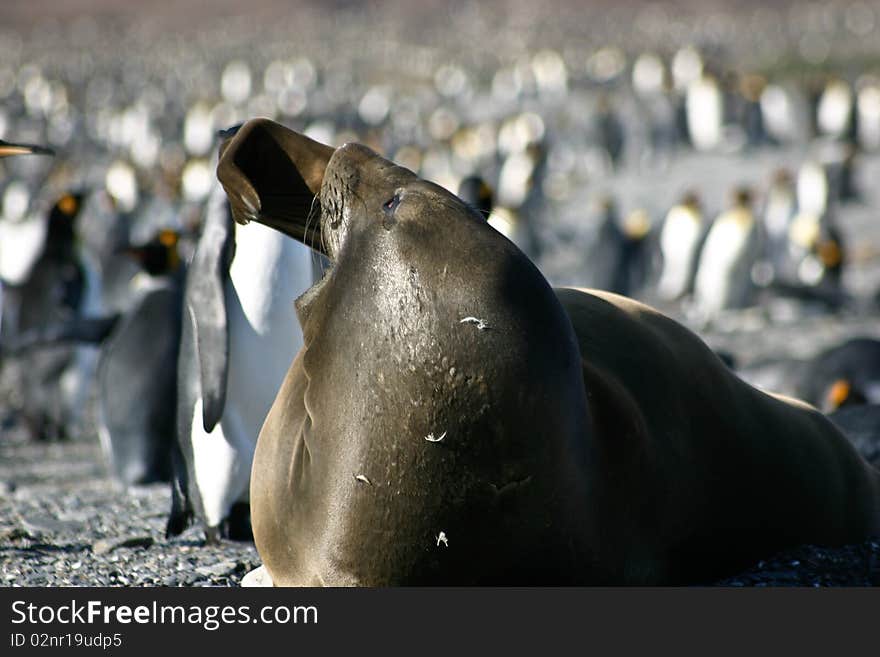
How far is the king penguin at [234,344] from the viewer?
4828 millimetres

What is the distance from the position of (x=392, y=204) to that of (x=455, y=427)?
1.76 feet

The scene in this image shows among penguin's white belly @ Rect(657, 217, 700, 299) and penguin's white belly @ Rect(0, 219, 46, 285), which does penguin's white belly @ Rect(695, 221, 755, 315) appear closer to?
penguin's white belly @ Rect(657, 217, 700, 299)

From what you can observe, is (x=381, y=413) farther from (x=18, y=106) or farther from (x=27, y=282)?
(x=18, y=106)

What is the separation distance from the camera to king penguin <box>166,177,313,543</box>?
483cm

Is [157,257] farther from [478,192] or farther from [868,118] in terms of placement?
[868,118]

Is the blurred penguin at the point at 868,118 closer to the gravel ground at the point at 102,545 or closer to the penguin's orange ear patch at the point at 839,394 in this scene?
the penguin's orange ear patch at the point at 839,394

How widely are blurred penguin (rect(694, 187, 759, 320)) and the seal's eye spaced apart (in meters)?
12.0

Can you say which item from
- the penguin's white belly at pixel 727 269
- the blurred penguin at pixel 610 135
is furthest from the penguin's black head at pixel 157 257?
the blurred penguin at pixel 610 135

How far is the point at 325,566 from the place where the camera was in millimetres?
2822

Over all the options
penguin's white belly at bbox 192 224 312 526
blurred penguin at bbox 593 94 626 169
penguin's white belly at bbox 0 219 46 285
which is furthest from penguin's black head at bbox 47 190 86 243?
blurred penguin at bbox 593 94 626 169

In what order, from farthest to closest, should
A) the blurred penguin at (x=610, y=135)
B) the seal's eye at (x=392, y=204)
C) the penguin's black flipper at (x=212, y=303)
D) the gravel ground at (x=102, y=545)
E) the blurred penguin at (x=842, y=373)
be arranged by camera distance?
the blurred penguin at (x=610, y=135)
the blurred penguin at (x=842, y=373)
the penguin's black flipper at (x=212, y=303)
the gravel ground at (x=102, y=545)
the seal's eye at (x=392, y=204)

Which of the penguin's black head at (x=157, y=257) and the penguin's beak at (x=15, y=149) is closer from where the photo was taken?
the penguin's beak at (x=15, y=149)

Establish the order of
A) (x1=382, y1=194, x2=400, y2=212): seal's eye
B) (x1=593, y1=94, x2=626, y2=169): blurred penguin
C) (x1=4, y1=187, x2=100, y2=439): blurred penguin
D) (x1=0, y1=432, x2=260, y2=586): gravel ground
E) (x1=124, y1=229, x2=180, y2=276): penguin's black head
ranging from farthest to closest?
(x1=593, y1=94, x2=626, y2=169): blurred penguin
(x1=4, y1=187, x2=100, y2=439): blurred penguin
(x1=124, y1=229, x2=180, y2=276): penguin's black head
(x1=0, y1=432, x2=260, y2=586): gravel ground
(x1=382, y1=194, x2=400, y2=212): seal's eye
